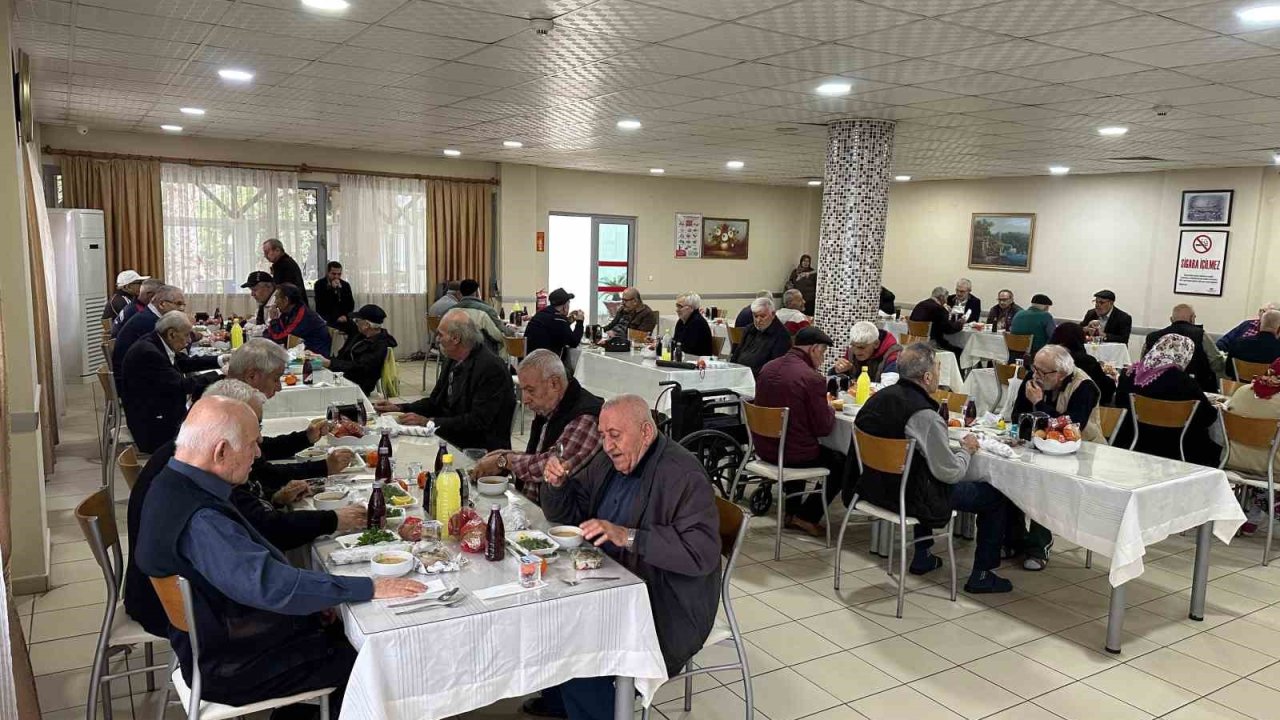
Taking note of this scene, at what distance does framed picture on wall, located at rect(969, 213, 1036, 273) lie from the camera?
12.4 m

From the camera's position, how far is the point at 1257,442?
4.93 m

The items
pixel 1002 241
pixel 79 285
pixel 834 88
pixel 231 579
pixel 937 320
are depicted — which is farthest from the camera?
pixel 1002 241

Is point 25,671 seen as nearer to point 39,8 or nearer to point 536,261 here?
point 39,8

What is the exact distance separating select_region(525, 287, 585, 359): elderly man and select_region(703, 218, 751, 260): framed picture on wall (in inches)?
276

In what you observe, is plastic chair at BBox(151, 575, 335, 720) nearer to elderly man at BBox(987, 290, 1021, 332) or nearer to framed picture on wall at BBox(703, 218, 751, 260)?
elderly man at BBox(987, 290, 1021, 332)

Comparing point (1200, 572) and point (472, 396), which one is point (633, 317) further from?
point (1200, 572)

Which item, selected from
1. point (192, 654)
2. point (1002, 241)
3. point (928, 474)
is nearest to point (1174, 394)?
point (928, 474)

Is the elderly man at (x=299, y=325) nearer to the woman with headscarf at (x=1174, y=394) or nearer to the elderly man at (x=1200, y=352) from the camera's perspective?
the woman with headscarf at (x=1174, y=394)

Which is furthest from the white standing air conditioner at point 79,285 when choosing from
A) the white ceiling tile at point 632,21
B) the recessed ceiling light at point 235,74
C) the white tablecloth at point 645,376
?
the white ceiling tile at point 632,21

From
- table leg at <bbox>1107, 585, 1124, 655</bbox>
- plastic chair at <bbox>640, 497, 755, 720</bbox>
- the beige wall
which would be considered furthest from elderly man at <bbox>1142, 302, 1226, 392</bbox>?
plastic chair at <bbox>640, 497, 755, 720</bbox>

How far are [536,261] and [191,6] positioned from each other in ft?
28.1

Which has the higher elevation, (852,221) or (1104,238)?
(1104,238)

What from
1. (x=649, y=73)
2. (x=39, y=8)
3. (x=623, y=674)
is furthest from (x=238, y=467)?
(x=649, y=73)

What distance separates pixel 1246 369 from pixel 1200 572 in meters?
3.93
